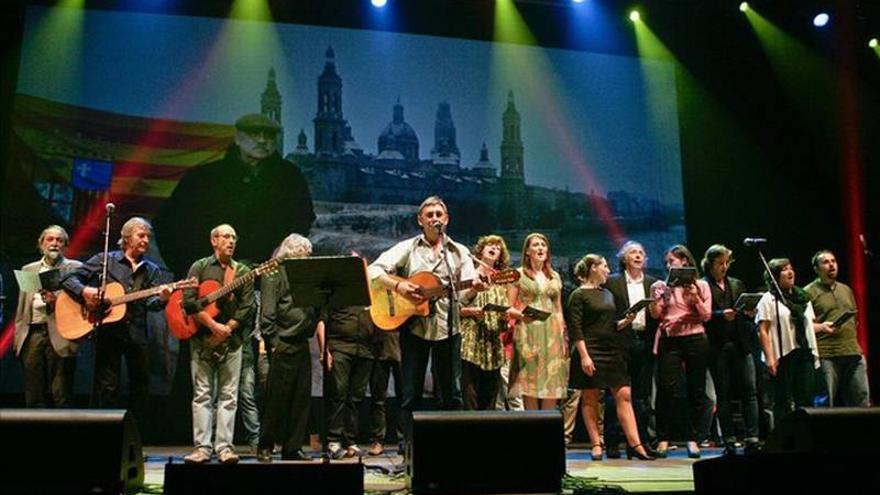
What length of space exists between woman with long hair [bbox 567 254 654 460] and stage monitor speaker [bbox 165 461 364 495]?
12.4 ft

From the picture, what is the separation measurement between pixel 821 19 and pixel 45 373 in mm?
11370

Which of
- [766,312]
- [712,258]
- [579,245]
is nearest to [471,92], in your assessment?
[579,245]

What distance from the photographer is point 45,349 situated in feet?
23.6

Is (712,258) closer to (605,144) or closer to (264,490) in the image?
(605,144)

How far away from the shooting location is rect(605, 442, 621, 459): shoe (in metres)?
7.35

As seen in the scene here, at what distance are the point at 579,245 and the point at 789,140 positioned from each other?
3917 mm

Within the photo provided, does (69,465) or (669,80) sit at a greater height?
(669,80)

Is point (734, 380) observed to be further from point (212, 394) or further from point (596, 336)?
point (212, 394)

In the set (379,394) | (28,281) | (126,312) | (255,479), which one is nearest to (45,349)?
(28,281)

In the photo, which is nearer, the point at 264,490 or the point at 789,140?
the point at 264,490

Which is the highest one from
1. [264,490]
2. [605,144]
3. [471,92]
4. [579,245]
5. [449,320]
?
[471,92]

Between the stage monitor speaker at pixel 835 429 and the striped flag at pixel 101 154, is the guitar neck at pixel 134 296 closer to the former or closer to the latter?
the striped flag at pixel 101 154

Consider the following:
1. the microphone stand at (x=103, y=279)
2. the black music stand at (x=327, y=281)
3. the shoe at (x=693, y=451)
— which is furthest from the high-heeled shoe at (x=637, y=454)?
the microphone stand at (x=103, y=279)

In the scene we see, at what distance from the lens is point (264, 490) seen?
375 centimetres
